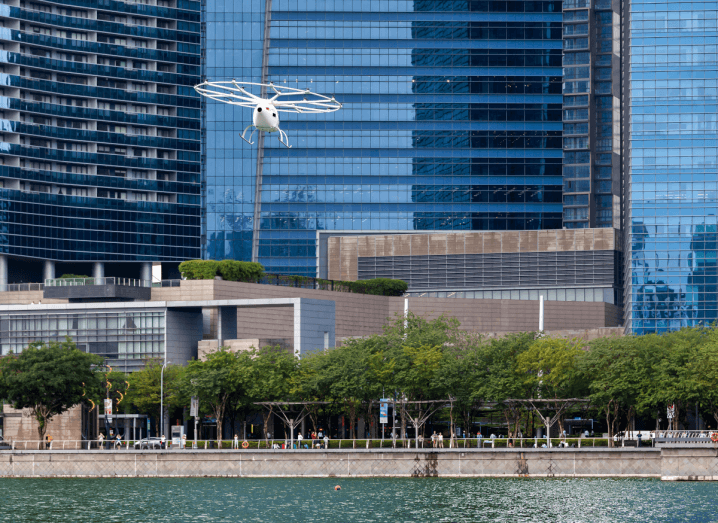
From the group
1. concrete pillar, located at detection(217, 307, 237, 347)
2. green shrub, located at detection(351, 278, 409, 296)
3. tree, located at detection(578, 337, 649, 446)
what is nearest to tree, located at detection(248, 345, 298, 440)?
concrete pillar, located at detection(217, 307, 237, 347)

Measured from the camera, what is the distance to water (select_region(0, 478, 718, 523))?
3297 inches

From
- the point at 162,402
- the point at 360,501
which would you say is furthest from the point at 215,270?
the point at 360,501

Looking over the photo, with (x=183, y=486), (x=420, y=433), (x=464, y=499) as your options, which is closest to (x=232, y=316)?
(x=420, y=433)

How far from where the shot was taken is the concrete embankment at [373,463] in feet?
356

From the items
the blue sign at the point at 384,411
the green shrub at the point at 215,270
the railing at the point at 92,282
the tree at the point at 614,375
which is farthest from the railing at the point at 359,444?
the green shrub at the point at 215,270

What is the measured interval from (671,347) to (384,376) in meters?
30.5

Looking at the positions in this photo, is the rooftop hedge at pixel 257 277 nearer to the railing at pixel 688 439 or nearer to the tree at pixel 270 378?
the tree at pixel 270 378

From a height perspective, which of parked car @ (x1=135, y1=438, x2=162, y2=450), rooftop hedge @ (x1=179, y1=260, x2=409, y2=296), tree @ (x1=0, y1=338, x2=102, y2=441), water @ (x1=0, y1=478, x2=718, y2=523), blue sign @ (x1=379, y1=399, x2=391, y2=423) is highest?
rooftop hedge @ (x1=179, y1=260, x2=409, y2=296)

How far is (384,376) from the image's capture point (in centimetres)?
12800

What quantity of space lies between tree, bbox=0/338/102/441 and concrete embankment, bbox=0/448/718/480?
10.2 meters

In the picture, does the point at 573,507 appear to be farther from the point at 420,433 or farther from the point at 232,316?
the point at 232,316

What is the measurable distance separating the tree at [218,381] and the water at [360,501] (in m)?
18.7

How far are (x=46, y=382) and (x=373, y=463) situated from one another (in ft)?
124

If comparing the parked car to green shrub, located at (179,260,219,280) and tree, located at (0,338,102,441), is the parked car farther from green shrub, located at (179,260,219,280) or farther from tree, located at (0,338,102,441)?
green shrub, located at (179,260,219,280)
